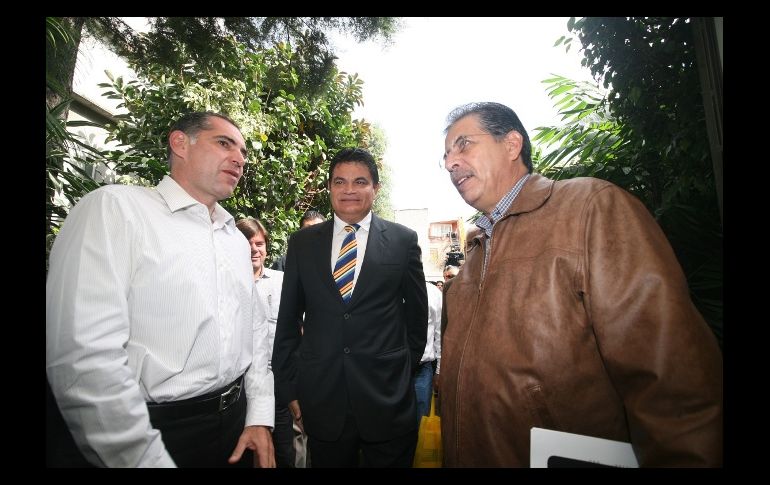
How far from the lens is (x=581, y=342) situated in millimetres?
1204

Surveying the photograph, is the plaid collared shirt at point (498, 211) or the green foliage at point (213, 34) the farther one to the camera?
the green foliage at point (213, 34)

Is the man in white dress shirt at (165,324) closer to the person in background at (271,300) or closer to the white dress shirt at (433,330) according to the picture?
the person in background at (271,300)

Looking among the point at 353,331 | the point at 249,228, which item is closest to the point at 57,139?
the point at 249,228

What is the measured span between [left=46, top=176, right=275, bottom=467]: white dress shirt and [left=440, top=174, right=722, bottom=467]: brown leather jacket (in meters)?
1.05

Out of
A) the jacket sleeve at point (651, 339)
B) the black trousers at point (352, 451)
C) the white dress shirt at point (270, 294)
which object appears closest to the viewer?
the jacket sleeve at point (651, 339)

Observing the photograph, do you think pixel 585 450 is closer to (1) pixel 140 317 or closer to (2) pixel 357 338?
(2) pixel 357 338

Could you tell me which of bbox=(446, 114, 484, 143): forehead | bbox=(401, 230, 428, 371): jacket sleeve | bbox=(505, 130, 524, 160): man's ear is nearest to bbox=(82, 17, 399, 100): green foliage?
bbox=(446, 114, 484, 143): forehead

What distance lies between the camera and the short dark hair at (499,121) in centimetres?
163

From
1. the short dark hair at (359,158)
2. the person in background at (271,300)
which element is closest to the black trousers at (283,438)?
the person in background at (271,300)

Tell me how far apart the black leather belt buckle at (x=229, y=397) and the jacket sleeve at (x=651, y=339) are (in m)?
1.56

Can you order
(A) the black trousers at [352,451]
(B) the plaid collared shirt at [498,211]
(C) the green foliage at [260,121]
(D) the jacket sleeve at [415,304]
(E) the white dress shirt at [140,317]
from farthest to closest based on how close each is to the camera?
(C) the green foliage at [260,121] → (D) the jacket sleeve at [415,304] → (A) the black trousers at [352,451] → (B) the plaid collared shirt at [498,211] → (E) the white dress shirt at [140,317]

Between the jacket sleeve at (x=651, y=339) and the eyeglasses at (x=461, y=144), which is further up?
the eyeglasses at (x=461, y=144)

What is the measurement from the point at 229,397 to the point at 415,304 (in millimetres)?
1187

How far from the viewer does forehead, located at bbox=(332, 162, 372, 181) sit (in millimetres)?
2359
